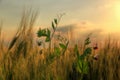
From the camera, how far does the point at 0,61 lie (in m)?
2.77

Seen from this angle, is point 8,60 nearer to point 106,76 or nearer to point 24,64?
point 24,64

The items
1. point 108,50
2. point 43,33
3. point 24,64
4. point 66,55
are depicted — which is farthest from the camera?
point 108,50

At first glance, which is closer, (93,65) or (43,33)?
(43,33)

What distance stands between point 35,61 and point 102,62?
83cm

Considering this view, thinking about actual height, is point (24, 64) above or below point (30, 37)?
below

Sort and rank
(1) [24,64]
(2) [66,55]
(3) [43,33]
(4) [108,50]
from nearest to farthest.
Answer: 1. (3) [43,33]
2. (1) [24,64]
3. (2) [66,55]
4. (4) [108,50]

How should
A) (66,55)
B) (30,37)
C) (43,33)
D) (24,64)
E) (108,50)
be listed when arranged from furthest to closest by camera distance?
(108,50) → (66,55) → (30,37) → (24,64) → (43,33)

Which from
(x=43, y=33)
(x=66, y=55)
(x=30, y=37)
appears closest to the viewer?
(x=43, y=33)

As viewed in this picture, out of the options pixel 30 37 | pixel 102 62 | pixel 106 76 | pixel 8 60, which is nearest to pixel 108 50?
pixel 102 62

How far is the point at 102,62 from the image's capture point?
3338 mm

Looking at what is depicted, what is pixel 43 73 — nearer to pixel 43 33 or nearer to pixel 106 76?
pixel 43 33

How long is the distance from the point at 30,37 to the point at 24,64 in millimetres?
323

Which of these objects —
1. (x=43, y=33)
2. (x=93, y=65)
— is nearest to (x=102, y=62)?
(x=93, y=65)

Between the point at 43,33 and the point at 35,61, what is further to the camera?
the point at 35,61
